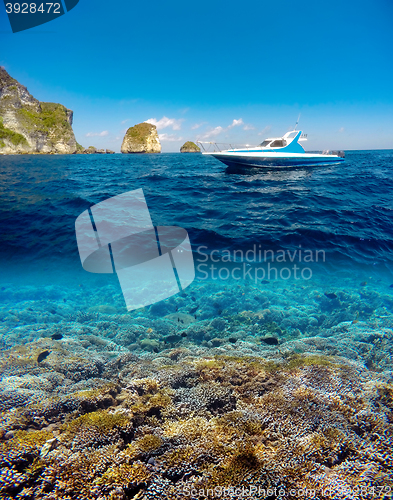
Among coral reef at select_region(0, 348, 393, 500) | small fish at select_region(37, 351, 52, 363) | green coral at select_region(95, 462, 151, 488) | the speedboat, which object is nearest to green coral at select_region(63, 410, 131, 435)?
coral reef at select_region(0, 348, 393, 500)

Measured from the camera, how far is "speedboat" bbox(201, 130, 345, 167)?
23547mm

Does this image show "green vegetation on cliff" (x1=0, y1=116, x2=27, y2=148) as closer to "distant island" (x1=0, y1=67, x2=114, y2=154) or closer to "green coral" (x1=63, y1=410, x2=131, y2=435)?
"distant island" (x1=0, y1=67, x2=114, y2=154)

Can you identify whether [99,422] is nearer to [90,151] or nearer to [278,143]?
[278,143]

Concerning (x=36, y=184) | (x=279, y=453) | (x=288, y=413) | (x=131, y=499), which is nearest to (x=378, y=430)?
(x=288, y=413)

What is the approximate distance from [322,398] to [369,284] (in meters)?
7.89

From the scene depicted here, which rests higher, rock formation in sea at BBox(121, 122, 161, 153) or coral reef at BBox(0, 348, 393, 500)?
rock formation in sea at BBox(121, 122, 161, 153)

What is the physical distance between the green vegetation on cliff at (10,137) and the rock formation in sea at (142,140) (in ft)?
158

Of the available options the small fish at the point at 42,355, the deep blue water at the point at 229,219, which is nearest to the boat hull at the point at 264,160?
the deep blue water at the point at 229,219

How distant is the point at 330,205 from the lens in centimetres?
1600

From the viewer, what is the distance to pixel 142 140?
398 ft

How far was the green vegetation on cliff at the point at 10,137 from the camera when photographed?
83.8 m

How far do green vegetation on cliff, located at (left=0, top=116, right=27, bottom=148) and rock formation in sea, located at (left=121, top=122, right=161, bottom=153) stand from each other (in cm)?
4827

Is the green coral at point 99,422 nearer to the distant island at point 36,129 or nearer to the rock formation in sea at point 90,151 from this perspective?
the distant island at point 36,129

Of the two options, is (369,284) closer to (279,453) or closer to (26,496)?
(279,453)
